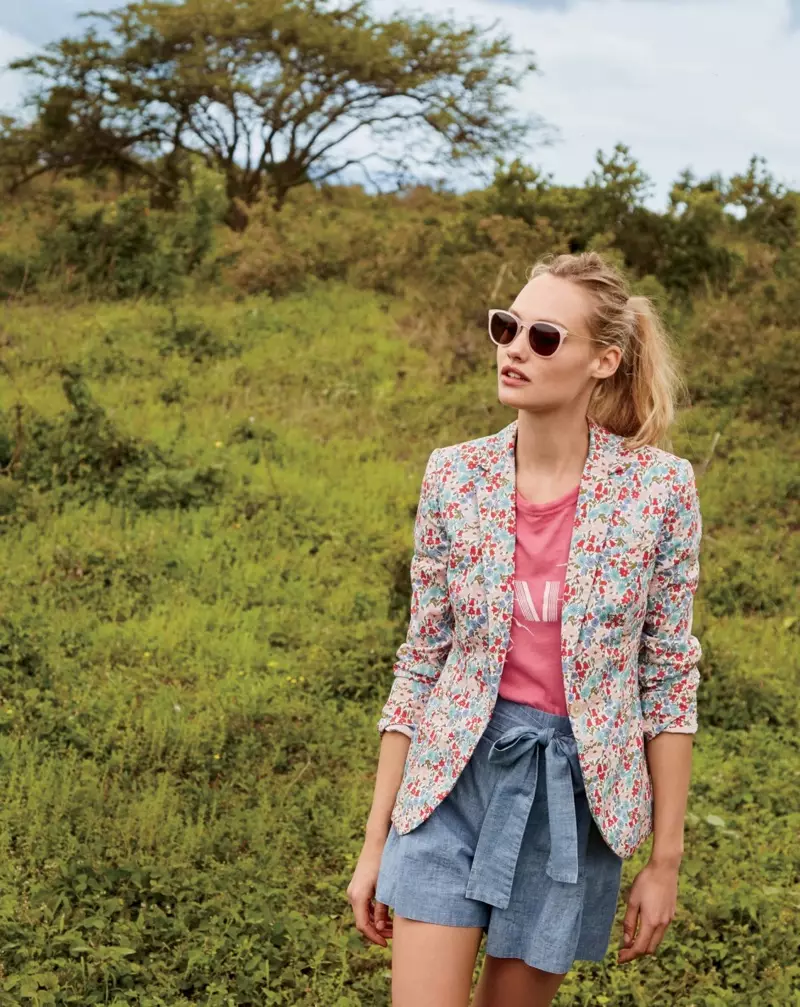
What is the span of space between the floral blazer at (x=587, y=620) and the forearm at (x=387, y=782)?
25 mm

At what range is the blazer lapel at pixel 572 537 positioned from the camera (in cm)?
239

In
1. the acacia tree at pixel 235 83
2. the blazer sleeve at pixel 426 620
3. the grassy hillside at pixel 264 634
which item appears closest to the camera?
the blazer sleeve at pixel 426 620

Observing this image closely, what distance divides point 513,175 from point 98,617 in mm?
9388

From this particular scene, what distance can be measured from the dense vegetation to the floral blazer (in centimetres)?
185

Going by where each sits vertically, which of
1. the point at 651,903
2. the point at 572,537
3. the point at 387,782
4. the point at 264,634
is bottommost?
the point at 264,634

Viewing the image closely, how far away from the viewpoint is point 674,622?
2498 millimetres

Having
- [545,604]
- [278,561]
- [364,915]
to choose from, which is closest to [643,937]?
[364,915]

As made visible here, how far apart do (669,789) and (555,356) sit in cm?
88

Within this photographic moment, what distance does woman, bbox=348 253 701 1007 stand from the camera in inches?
93.7

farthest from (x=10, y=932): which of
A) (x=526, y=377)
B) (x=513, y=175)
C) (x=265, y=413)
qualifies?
(x=513, y=175)

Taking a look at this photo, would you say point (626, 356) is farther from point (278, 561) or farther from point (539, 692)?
point (278, 561)

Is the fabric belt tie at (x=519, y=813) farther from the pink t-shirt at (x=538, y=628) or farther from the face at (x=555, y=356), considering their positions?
the face at (x=555, y=356)

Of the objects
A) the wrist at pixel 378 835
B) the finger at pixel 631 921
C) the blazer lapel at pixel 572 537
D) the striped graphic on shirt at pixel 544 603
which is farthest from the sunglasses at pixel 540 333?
the finger at pixel 631 921

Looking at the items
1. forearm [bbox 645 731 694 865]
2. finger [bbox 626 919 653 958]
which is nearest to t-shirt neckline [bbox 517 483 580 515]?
forearm [bbox 645 731 694 865]
